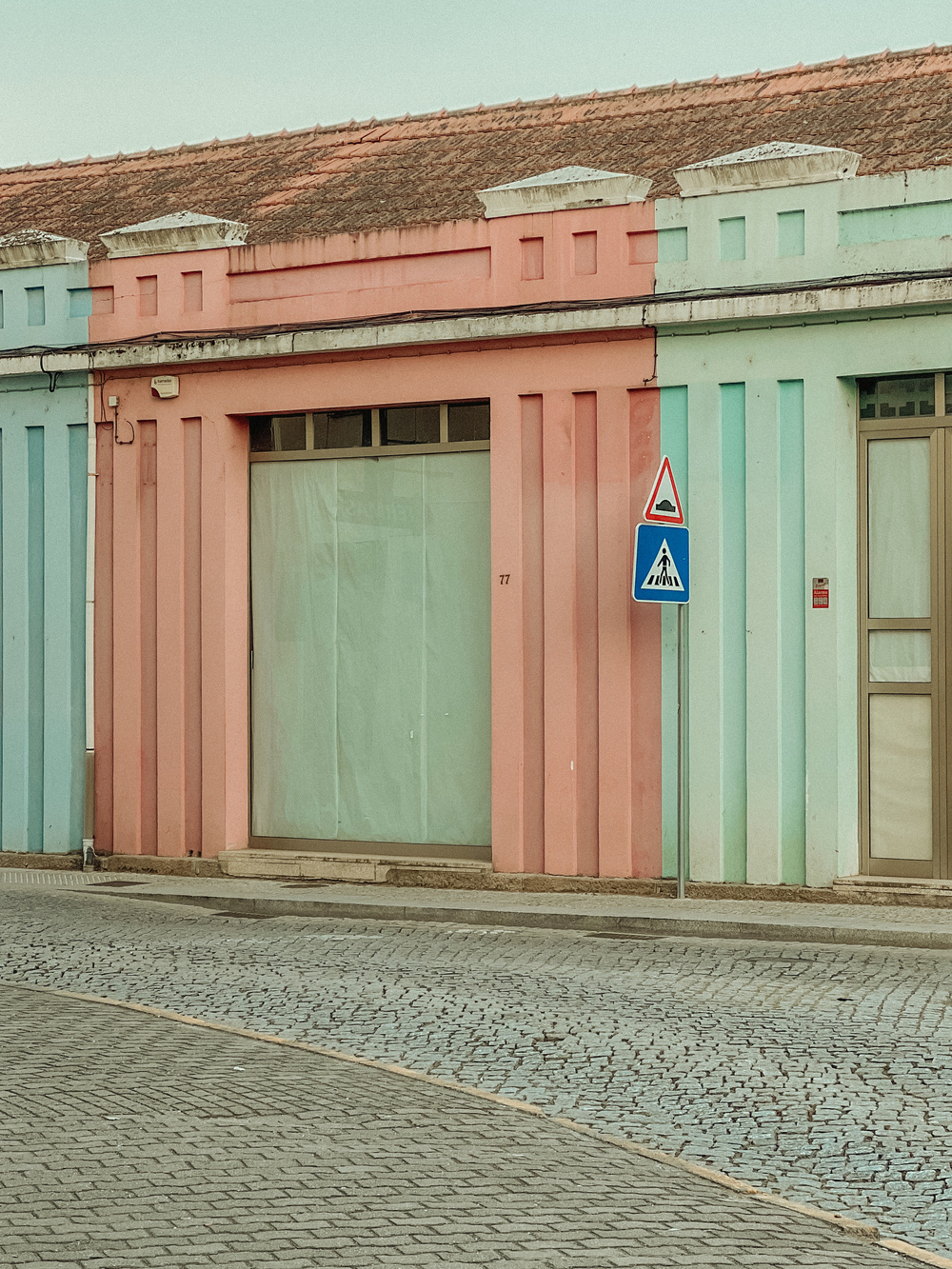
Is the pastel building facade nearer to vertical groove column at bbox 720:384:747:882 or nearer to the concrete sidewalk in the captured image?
vertical groove column at bbox 720:384:747:882

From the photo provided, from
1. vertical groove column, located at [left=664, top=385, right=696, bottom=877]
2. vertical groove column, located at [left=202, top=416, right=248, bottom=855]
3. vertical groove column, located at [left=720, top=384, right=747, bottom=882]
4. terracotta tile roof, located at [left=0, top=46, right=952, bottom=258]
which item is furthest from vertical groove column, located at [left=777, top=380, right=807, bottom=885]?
vertical groove column, located at [left=202, top=416, right=248, bottom=855]

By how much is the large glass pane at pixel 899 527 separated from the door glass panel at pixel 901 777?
0.73m

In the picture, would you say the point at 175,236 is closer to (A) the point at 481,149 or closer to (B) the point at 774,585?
(A) the point at 481,149

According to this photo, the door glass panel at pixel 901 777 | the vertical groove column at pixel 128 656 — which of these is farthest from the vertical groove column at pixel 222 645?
the door glass panel at pixel 901 777

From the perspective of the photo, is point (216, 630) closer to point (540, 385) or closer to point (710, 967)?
point (540, 385)

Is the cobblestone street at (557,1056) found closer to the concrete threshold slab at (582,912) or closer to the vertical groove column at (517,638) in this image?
the concrete threshold slab at (582,912)

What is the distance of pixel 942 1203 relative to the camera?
5352 millimetres

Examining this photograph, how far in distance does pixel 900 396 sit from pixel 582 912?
4.55m

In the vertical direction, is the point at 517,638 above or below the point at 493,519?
below

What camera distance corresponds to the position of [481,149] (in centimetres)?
1736

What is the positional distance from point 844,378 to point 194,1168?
895 cm

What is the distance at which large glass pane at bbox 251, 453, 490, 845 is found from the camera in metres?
14.2

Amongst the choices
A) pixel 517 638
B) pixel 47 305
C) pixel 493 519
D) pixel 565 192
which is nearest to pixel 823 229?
pixel 565 192

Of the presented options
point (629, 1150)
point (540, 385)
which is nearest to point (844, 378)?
point (540, 385)
